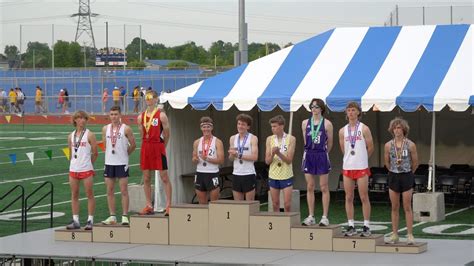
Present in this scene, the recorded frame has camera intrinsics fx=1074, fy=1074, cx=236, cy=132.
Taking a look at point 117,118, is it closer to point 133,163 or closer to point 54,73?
point 133,163

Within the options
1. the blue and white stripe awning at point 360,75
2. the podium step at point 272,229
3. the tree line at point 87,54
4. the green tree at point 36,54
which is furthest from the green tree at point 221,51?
the podium step at point 272,229

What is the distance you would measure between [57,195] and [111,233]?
28.6ft

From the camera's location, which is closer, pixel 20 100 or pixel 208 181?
pixel 208 181

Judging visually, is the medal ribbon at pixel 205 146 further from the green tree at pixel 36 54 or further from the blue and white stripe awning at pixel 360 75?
the green tree at pixel 36 54

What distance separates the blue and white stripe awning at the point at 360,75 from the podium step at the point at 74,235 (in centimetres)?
473

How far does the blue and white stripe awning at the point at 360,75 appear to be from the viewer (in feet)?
57.9

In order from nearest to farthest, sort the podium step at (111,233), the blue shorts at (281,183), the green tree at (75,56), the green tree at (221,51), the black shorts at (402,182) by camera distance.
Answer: the black shorts at (402,182) → the podium step at (111,233) → the blue shorts at (281,183) → the green tree at (75,56) → the green tree at (221,51)

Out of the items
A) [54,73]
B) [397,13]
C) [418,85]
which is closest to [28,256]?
[418,85]

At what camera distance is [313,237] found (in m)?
13.2

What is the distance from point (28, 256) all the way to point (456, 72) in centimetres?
822

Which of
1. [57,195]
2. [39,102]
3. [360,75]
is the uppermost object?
[360,75]

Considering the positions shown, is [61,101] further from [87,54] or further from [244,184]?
[244,184]

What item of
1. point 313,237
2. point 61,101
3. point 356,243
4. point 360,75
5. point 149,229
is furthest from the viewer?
point 61,101

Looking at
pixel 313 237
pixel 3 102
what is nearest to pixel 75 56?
pixel 3 102
